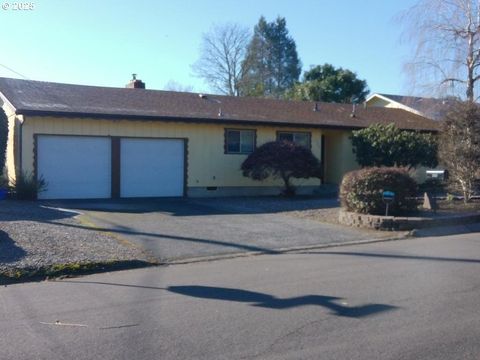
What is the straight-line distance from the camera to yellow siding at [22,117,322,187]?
760 inches

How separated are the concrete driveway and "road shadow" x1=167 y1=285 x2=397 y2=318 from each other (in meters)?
2.55

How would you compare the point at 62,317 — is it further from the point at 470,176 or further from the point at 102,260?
the point at 470,176

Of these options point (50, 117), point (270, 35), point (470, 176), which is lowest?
point (470, 176)

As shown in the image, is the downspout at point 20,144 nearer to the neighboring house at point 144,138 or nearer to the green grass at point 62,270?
the neighboring house at point 144,138

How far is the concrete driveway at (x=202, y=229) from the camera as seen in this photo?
1161cm

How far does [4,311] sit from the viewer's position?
699 centimetres

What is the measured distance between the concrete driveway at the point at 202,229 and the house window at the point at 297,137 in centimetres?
653

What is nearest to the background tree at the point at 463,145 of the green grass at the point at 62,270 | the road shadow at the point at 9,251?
the green grass at the point at 62,270

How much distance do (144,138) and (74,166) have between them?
103 inches

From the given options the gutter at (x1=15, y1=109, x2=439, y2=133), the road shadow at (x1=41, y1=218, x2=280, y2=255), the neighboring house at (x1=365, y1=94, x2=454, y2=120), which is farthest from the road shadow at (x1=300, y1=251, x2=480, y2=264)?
the neighboring house at (x1=365, y1=94, x2=454, y2=120)

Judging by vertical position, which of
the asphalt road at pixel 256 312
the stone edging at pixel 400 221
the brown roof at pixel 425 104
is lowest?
the asphalt road at pixel 256 312

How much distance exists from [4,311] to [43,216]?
8.00 meters

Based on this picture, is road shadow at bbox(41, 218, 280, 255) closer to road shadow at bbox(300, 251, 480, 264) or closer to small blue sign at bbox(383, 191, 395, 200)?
road shadow at bbox(300, 251, 480, 264)

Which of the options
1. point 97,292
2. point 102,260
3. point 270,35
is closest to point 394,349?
point 97,292
